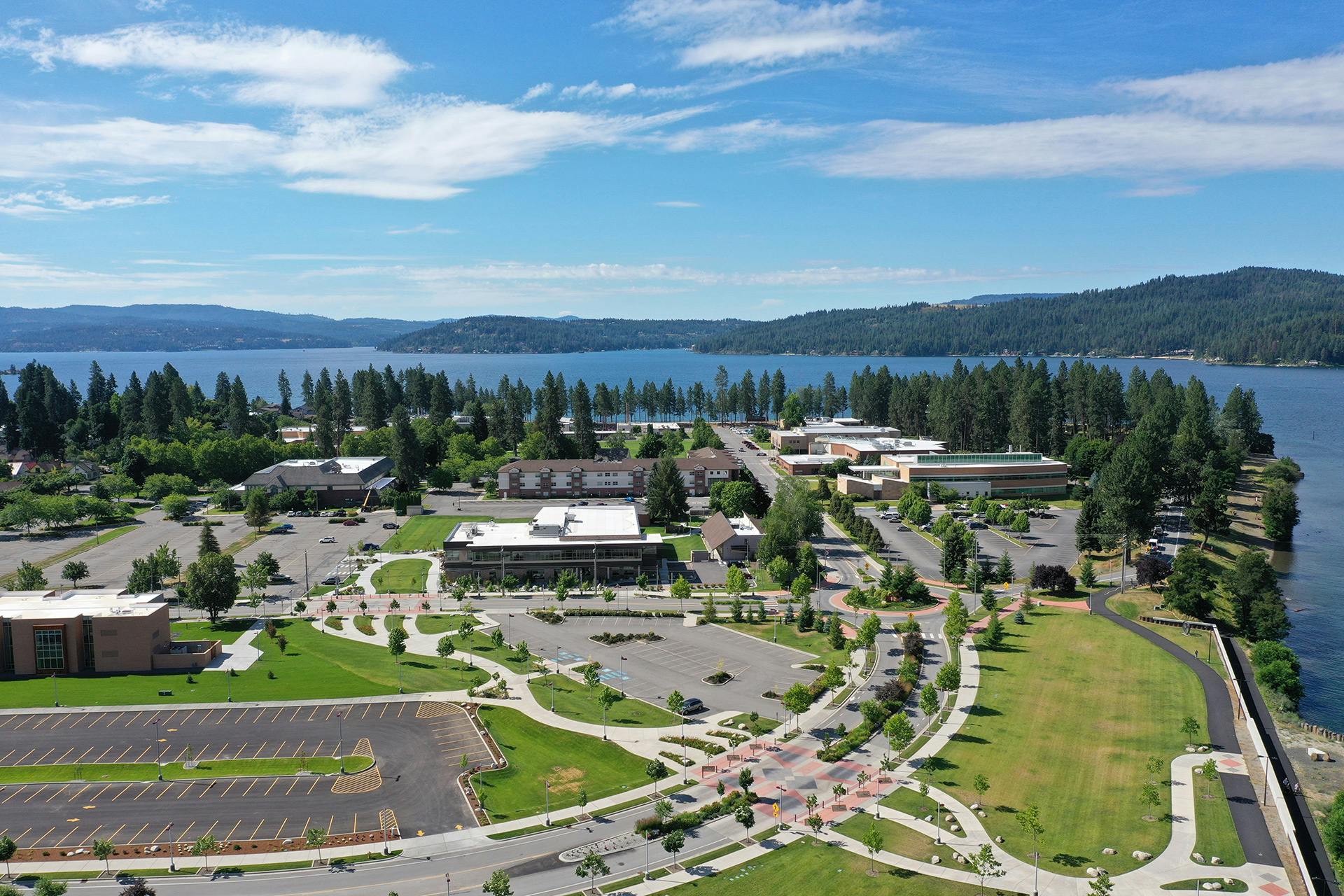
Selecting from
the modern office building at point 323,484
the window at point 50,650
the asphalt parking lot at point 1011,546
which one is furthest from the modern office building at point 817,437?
the window at point 50,650

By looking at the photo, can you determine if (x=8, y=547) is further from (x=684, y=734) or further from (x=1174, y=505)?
(x=1174, y=505)

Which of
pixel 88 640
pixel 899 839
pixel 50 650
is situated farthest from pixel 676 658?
pixel 50 650

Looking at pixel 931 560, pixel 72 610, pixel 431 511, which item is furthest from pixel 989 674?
pixel 431 511

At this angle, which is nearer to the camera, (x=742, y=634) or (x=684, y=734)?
(x=684, y=734)

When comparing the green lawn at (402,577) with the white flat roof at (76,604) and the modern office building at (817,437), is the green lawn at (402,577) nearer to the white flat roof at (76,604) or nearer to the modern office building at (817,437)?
the white flat roof at (76,604)

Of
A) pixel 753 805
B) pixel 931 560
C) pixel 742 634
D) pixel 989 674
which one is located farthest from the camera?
pixel 931 560

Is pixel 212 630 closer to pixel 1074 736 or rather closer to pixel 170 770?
pixel 170 770

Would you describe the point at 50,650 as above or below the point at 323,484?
below
